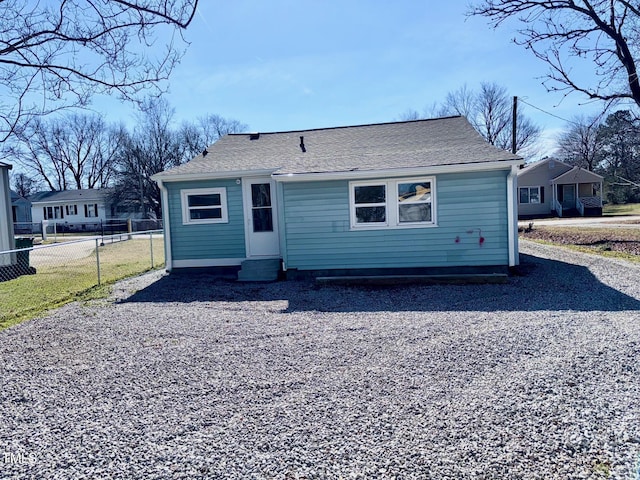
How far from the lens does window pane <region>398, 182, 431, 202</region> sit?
871cm

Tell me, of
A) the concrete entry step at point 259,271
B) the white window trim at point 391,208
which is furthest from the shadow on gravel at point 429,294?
the white window trim at point 391,208

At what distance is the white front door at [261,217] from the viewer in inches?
398

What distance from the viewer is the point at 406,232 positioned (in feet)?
29.1

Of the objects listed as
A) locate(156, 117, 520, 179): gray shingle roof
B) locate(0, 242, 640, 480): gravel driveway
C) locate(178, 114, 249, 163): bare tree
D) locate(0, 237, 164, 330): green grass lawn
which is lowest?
locate(0, 242, 640, 480): gravel driveway

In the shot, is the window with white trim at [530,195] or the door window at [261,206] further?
the window with white trim at [530,195]

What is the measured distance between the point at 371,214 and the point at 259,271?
2.87 m

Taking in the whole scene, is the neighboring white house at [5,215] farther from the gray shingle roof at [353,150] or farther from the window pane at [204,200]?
the window pane at [204,200]

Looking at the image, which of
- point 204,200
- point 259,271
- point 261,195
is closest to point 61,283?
point 204,200

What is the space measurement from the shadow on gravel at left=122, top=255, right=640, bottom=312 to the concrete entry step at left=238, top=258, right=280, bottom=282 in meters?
0.36

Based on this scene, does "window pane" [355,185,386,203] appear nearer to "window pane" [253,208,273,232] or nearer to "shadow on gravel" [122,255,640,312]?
"shadow on gravel" [122,255,640,312]

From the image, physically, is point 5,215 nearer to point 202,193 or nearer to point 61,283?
point 61,283

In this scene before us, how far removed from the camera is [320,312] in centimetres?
648

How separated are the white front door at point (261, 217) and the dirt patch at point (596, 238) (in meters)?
9.51

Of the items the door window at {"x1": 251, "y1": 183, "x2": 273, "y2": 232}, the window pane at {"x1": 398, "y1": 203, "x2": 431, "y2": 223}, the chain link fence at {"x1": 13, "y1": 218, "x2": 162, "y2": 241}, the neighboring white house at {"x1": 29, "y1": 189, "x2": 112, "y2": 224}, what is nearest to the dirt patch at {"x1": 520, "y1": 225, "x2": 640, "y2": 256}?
the window pane at {"x1": 398, "y1": 203, "x2": 431, "y2": 223}
